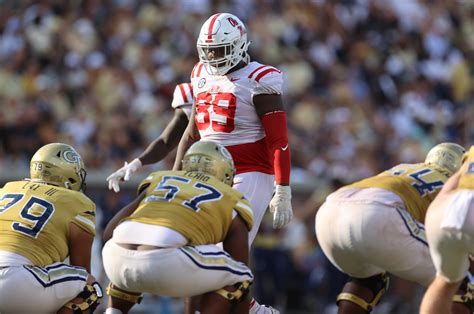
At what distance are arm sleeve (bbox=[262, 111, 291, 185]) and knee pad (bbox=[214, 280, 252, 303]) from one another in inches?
45.3

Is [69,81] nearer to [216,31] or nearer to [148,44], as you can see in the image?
[148,44]

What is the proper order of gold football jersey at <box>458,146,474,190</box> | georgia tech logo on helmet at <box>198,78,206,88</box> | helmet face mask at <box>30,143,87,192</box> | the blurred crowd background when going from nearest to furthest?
gold football jersey at <box>458,146,474,190</box> < helmet face mask at <box>30,143,87,192</box> < georgia tech logo on helmet at <box>198,78,206,88</box> < the blurred crowd background

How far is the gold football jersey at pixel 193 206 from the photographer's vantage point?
→ 627 cm

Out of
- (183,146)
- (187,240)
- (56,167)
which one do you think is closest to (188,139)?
(183,146)

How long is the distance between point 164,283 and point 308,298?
618 centimetres

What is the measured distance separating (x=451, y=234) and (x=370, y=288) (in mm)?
1452

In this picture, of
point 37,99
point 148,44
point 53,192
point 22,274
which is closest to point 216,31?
point 53,192

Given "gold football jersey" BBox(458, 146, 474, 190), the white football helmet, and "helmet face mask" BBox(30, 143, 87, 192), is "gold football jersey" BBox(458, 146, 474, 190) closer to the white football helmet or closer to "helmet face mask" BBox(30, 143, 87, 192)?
the white football helmet

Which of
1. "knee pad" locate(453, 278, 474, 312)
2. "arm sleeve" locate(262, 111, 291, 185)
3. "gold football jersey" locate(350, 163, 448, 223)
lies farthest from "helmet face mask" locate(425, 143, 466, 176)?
"arm sleeve" locate(262, 111, 291, 185)

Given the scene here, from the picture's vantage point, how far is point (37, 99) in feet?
45.3

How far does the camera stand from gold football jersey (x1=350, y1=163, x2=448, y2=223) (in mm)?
6941

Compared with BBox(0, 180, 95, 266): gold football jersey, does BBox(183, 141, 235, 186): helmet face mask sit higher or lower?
higher

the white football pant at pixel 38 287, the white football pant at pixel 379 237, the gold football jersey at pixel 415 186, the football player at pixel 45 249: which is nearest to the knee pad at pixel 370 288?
the white football pant at pixel 379 237

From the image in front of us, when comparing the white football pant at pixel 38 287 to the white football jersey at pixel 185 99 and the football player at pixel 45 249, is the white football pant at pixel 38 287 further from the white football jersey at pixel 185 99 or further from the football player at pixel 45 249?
the white football jersey at pixel 185 99
